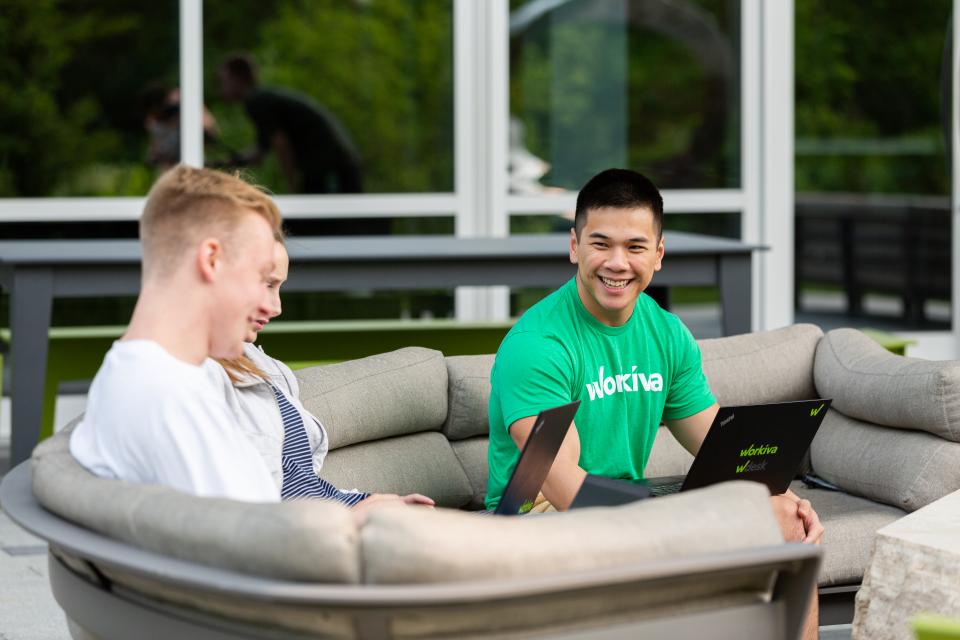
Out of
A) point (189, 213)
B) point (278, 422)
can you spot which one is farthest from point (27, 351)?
point (189, 213)

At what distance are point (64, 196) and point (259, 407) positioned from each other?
404 cm

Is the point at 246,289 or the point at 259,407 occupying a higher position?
the point at 246,289

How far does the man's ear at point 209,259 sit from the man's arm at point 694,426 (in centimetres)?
146

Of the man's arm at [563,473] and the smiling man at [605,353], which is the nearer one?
the man's arm at [563,473]

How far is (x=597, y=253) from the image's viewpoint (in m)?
3.07

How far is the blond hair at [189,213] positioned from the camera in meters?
2.09

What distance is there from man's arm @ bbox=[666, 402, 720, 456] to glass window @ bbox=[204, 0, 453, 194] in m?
3.81

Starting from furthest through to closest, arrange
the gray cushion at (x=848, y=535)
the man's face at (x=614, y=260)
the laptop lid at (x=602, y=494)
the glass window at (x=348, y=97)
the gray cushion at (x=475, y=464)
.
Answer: the glass window at (x=348, y=97) < the gray cushion at (x=475, y=464) < the gray cushion at (x=848, y=535) < the man's face at (x=614, y=260) < the laptop lid at (x=602, y=494)

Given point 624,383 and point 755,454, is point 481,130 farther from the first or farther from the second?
point 755,454

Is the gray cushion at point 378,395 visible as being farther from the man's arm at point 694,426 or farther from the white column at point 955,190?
the white column at point 955,190

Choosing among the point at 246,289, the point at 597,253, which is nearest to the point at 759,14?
the point at 597,253

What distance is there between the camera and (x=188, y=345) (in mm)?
2086

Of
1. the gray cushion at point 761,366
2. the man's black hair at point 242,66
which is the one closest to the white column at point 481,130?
the man's black hair at point 242,66

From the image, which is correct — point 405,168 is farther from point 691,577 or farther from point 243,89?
point 691,577
